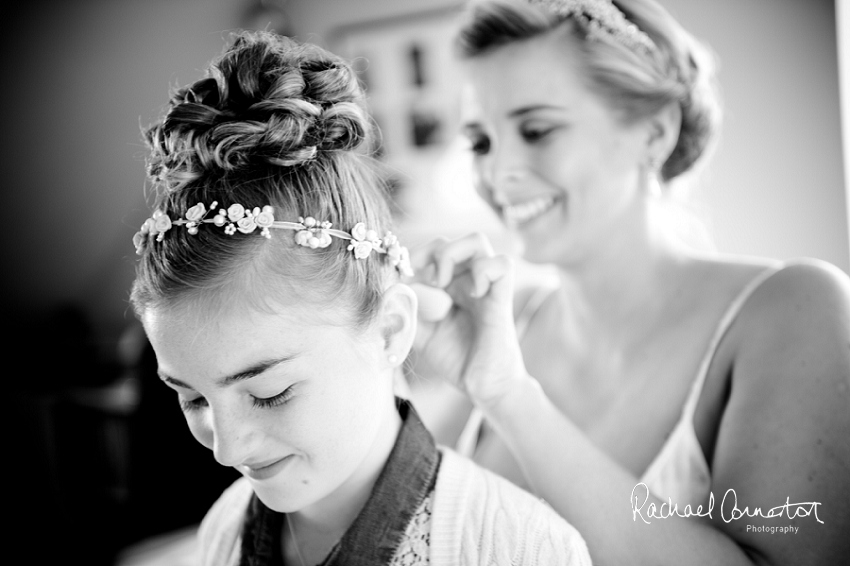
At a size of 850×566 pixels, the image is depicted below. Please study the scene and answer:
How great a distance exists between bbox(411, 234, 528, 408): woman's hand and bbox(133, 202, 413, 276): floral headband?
0.17 metres

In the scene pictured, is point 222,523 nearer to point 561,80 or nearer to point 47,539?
point 561,80

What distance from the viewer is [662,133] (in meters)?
1.27

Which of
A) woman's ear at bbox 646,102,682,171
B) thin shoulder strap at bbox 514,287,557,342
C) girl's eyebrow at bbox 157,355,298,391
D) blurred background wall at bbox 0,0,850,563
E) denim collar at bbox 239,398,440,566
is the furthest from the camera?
blurred background wall at bbox 0,0,850,563

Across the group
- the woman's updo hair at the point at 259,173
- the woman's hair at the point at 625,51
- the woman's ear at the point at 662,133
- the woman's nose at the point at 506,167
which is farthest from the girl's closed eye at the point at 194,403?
the woman's ear at the point at 662,133

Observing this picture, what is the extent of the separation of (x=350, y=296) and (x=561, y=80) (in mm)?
632

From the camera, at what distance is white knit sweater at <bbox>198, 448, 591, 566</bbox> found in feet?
2.58

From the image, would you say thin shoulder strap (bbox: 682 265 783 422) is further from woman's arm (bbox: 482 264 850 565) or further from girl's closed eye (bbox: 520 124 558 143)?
girl's closed eye (bbox: 520 124 558 143)

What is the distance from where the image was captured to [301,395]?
751 mm

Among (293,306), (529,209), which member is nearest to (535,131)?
(529,209)

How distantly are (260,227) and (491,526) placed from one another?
49 cm

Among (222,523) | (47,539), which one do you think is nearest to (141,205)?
(47,539)

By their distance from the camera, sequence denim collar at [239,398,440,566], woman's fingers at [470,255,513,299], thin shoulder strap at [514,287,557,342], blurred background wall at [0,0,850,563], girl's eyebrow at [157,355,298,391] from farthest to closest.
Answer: blurred background wall at [0,0,850,563] → thin shoulder strap at [514,287,557,342] → woman's fingers at [470,255,513,299] → denim collar at [239,398,440,566] → girl's eyebrow at [157,355,298,391]
